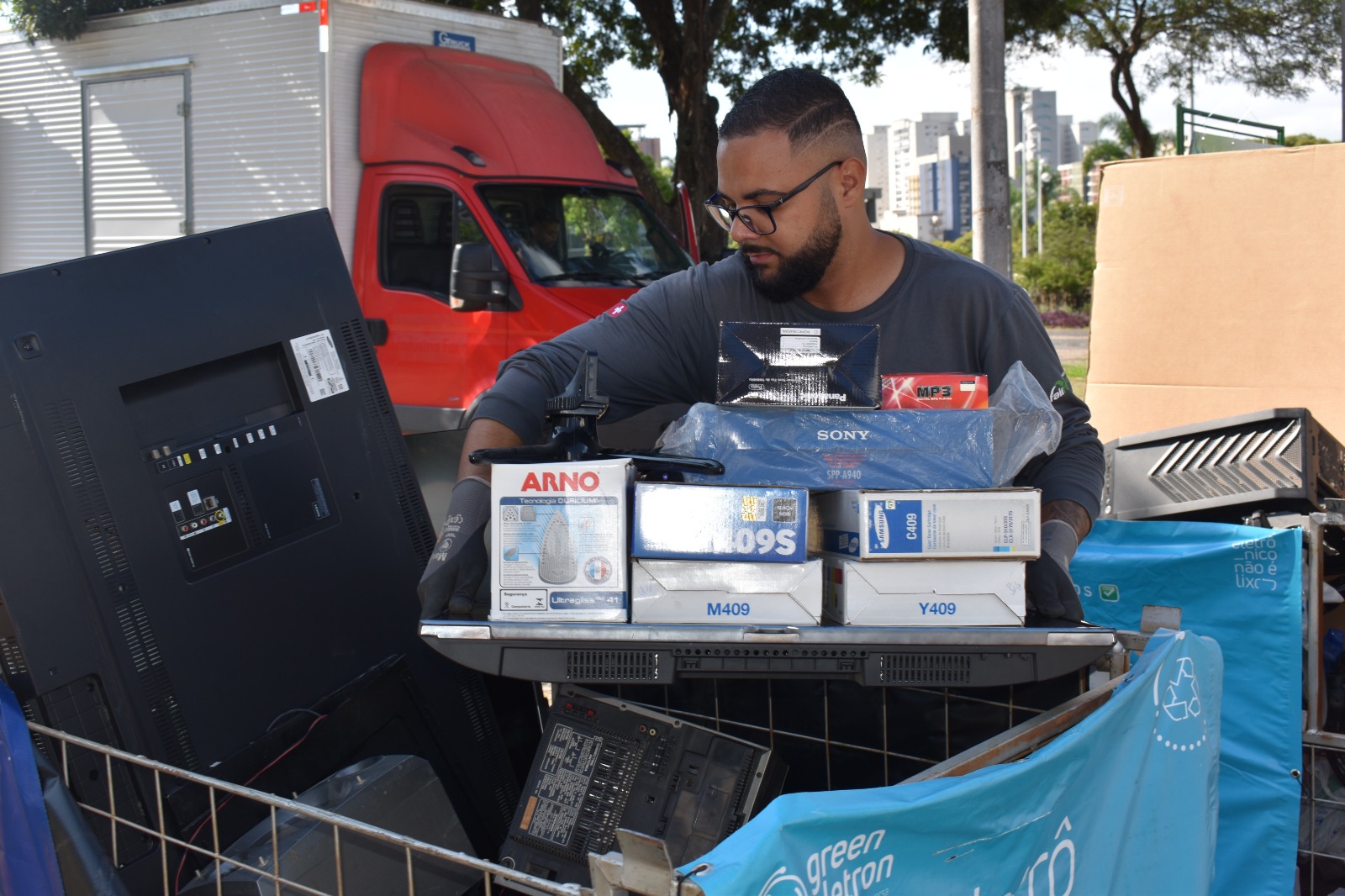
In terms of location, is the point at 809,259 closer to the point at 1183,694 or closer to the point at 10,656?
the point at 1183,694

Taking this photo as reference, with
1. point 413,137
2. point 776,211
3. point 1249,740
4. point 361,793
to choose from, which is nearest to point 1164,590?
point 1249,740

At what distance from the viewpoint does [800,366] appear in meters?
2.05

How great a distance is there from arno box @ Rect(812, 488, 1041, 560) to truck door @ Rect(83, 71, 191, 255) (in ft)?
26.0

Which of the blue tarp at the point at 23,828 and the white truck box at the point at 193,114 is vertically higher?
the white truck box at the point at 193,114

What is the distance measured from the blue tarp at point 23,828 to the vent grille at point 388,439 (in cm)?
80

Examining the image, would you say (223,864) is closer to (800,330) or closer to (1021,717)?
(800,330)

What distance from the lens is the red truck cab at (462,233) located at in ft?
23.7

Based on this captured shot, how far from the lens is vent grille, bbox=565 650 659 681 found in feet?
5.84

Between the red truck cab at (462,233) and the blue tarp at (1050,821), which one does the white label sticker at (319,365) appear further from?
the red truck cab at (462,233)

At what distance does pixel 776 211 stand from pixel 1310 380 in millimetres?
2549

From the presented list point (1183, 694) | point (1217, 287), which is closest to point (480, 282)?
point (1217, 287)

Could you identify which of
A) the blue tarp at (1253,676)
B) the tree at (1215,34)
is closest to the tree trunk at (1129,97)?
the tree at (1215,34)

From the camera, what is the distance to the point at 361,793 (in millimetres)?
2049

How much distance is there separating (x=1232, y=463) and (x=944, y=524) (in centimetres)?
191
